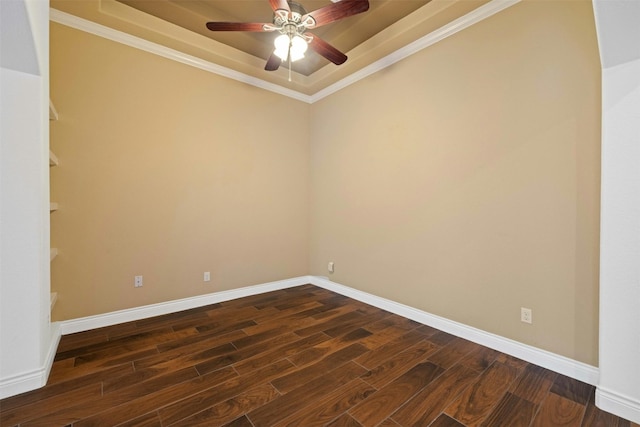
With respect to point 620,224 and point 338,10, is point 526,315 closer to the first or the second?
point 620,224

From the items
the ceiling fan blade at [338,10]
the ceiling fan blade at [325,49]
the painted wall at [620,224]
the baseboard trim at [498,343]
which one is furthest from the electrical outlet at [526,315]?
the ceiling fan blade at [325,49]

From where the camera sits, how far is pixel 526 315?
2.12 m

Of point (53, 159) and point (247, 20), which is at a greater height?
point (247, 20)

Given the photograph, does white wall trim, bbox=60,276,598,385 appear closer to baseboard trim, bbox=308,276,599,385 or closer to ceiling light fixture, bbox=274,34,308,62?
baseboard trim, bbox=308,276,599,385

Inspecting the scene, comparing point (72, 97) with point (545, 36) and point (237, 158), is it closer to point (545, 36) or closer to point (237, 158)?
point (237, 158)

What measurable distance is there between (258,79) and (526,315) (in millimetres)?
3841

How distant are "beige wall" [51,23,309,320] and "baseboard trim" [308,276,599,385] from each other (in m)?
1.63

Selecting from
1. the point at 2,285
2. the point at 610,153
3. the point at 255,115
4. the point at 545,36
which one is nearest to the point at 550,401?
the point at 610,153

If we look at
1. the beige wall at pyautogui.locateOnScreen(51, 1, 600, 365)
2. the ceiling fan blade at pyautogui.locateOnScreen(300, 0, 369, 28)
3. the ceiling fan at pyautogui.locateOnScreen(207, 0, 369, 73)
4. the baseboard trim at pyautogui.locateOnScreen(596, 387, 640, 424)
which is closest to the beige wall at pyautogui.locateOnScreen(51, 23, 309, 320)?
the beige wall at pyautogui.locateOnScreen(51, 1, 600, 365)

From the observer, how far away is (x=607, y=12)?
141 cm

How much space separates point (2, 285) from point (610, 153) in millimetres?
3649

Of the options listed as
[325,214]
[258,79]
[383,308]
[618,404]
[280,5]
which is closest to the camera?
[618,404]

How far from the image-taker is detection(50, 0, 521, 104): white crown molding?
2.37 meters

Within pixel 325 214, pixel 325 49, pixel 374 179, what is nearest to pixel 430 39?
pixel 325 49
